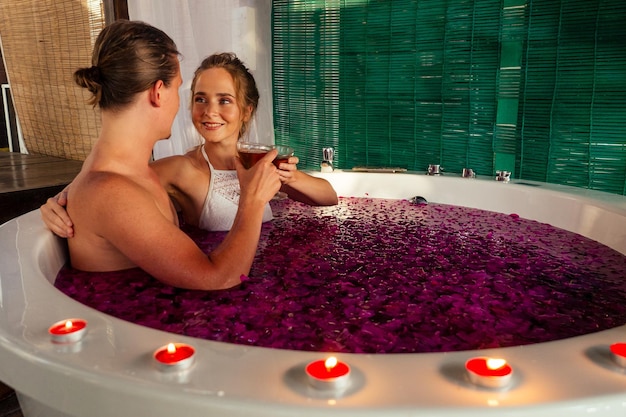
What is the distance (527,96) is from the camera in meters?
2.75

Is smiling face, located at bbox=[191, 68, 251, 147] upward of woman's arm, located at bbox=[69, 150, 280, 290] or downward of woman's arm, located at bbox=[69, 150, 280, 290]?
upward

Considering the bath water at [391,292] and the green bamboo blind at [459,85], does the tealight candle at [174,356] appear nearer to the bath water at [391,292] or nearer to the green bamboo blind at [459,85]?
the bath water at [391,292]

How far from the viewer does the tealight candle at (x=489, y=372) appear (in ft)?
2.32

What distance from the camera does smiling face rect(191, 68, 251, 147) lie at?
6.67ft

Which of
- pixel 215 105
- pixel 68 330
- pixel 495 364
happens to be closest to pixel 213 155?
pixel 215 105

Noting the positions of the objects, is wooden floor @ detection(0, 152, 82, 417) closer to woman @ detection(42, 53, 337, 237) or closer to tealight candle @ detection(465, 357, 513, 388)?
woman @ detection(42, 53, 337, 237)

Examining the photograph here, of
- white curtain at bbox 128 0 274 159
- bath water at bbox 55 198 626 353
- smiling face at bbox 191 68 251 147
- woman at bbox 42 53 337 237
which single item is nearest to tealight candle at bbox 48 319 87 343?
bath water at bbox 55 198 626 353

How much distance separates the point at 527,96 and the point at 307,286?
1.89 meters

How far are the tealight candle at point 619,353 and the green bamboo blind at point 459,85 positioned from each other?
6.59 ft

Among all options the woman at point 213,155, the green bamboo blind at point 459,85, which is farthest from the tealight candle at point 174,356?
the green bamboo blind at point 459,85

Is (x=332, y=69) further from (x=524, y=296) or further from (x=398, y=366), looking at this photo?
(x=398, y=366)

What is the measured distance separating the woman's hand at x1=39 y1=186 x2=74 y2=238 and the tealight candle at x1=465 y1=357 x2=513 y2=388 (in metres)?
1.14

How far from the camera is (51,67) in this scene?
13.2 feet

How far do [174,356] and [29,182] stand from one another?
2793mm
